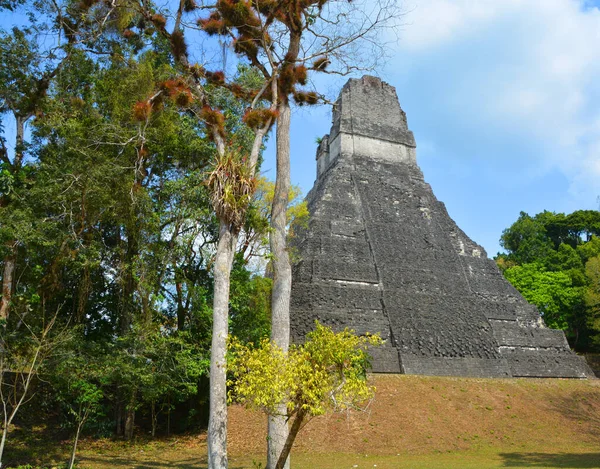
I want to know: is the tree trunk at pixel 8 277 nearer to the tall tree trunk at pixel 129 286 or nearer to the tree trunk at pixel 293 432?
the tall tree trunk at pixel 129 286

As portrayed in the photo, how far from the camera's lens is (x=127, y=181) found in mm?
9555

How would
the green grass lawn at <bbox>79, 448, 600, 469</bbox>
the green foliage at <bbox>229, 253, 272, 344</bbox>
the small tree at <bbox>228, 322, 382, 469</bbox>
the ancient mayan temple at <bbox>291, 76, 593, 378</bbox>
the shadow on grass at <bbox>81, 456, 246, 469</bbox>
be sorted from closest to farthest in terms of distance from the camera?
the small tree at <bbox>228, 322, 382, 469</bbox> → the shadow on grass at <bbox>81, 456, 246, 469</bbox> → the green grass lawn at <bbox>79, 448, 600, 469</bbox> → the green foliage at <bbox>229, 253, 272, 344</bbox> → the ancient mayan temple at <bbox>291, 76, 593, 378</bbox>

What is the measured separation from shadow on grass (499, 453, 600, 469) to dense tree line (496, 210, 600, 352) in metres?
13.7

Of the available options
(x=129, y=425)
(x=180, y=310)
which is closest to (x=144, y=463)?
(x=129, y=425)

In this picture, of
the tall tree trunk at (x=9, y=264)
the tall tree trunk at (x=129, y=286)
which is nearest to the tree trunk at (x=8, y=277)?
the tall tree trunk at (x=9, y=264)

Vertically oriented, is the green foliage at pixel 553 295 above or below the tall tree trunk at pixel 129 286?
above

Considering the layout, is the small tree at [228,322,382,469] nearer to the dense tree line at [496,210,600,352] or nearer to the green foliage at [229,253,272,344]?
the green foliage at [229,253,272,344]

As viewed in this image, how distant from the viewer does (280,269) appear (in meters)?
6.85

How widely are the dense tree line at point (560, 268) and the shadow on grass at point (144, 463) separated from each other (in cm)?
1900

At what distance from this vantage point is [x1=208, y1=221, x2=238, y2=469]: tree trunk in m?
5.93

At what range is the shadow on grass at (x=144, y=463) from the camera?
28.1 feet

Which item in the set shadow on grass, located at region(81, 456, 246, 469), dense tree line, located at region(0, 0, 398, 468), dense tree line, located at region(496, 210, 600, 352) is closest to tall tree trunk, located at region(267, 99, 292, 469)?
dense tree line, located at region(0, 0, 398, 468)

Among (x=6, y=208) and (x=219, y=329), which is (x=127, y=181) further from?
(x=219, y=329)

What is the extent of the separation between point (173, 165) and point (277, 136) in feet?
13.1
